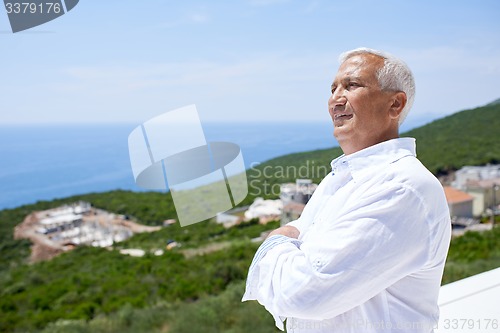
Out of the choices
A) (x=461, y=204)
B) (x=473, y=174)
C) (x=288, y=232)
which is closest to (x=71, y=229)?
(x=461, y=204)

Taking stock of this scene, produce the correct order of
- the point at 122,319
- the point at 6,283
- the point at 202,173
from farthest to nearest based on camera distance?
the point at 6,283 → the point at 122,319 → the point at 202,173

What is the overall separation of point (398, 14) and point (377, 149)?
50.7 ft

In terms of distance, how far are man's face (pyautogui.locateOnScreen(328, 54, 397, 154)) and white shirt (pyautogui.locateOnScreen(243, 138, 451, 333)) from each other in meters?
0.03

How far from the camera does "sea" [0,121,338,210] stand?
55.4 ft

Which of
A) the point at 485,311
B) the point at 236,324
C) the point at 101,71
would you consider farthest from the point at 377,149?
the point at 101,71

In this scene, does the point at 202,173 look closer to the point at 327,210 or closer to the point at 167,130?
the point at 167,130

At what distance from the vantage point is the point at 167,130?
6.91 ft

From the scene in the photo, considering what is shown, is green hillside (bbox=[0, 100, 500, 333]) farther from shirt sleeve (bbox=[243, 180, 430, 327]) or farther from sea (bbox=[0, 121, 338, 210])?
sea (bbox=[0, 121, 338, 210])

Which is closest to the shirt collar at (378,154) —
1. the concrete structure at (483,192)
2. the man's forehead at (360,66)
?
the man's forehead at (360,66)

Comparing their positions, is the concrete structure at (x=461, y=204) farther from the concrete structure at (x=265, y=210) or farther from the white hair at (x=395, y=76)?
the white hair at (x=395, y=76)

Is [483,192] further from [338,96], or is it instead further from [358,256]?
[358,256]

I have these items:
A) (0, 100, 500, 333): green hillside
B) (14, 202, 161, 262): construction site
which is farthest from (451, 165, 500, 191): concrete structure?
(14, 202, 161, 262): construction site

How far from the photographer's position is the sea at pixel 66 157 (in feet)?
55.4

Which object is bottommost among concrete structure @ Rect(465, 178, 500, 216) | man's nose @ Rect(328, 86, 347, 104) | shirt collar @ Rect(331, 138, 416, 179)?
concrete structure @ Rect(465, 178, 500, 216)
